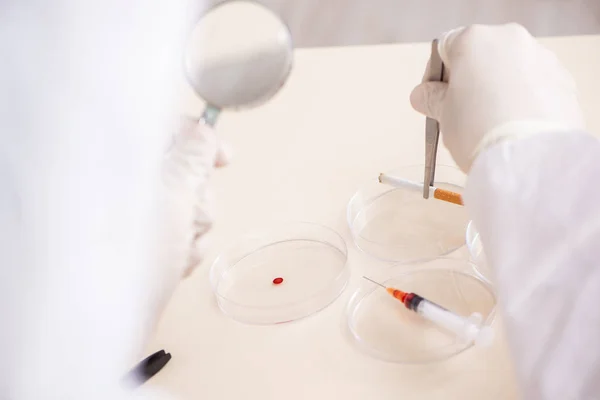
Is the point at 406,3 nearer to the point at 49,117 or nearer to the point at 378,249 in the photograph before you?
the point at 378,249

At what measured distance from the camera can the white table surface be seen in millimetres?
761

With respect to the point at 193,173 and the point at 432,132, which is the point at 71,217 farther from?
the point at 432,132

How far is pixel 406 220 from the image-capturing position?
3.32 feet

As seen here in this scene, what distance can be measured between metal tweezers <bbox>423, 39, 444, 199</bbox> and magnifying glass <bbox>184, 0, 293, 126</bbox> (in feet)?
0.80

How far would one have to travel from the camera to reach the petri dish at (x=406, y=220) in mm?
940

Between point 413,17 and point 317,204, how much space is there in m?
1.53

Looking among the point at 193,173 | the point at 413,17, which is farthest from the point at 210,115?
the point at 413,17

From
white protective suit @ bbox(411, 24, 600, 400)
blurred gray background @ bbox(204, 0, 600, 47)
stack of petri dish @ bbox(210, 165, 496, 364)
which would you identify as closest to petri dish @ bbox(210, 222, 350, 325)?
stack of petri dish @ bbox(210, 165, 496, 364)

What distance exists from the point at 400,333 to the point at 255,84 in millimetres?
385

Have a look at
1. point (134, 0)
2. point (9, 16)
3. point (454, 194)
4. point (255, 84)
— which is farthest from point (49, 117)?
point (454, 194)

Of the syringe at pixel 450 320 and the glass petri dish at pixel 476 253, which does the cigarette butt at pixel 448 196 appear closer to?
the glass petri dish at pixel 476 253

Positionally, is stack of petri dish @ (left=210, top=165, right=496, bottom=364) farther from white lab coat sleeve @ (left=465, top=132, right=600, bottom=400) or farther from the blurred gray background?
the blurred gray background

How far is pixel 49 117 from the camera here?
26.2 inches

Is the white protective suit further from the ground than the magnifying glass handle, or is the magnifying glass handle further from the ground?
the magnifying glass handle
